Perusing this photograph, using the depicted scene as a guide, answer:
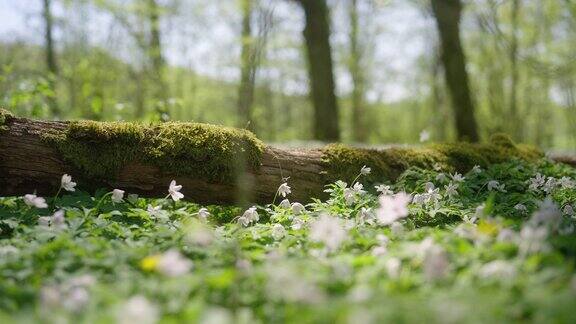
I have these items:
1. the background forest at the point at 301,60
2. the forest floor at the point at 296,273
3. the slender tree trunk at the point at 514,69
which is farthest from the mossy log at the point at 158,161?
the slender tree trunk at the point at 514,69

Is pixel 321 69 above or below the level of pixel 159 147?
above

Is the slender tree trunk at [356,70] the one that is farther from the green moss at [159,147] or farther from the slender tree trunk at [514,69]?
the green moss at [159,147]

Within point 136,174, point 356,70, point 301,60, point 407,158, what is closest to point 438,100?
point 356,70

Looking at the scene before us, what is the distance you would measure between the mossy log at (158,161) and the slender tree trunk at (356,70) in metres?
21.5

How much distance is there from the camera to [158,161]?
16.0 ft

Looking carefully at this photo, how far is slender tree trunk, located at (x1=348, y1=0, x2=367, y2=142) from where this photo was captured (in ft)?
84.8

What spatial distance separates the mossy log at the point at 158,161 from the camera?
15.1 ft

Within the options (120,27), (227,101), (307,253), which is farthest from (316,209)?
(227,101)

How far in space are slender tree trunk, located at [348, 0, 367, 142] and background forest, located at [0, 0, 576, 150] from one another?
74 millimetres

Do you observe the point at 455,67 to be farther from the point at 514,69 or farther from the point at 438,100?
the point at 438,100

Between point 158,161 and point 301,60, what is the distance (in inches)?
1054

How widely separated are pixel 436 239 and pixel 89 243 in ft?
7.10

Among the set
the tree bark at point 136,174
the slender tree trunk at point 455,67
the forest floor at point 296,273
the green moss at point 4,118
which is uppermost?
the slender tree trunk at point 455,67

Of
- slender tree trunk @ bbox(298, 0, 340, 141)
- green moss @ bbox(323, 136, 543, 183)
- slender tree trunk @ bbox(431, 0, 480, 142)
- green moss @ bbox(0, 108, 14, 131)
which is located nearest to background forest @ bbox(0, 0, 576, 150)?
slender tree trunk @ bbox(298, 0, 340, 141)
